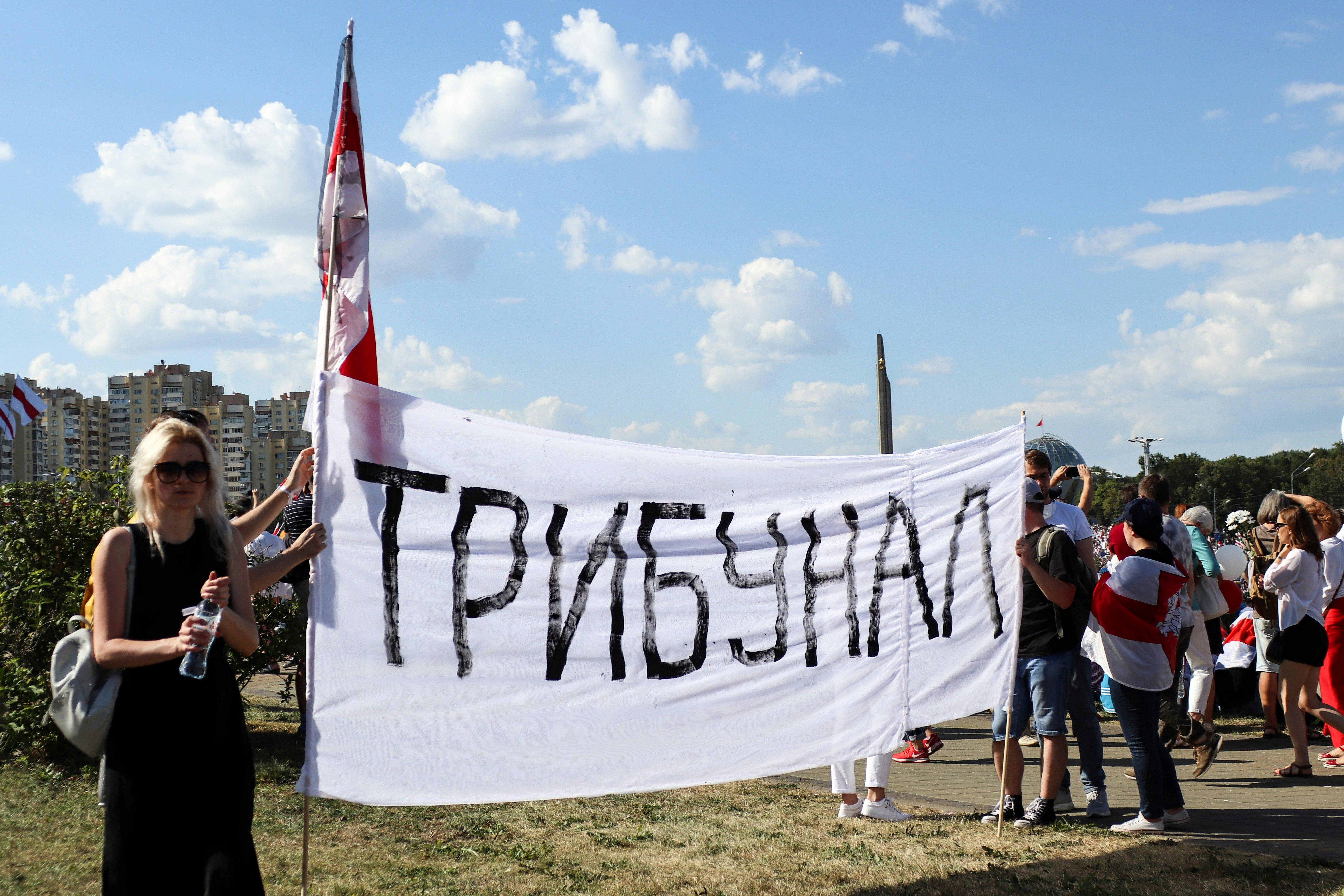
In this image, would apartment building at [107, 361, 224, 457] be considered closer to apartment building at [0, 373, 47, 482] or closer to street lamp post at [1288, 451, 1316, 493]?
apartment building at [0, 373, 47, 482]

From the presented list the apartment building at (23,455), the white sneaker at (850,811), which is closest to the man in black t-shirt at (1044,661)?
the white sneaker at (850,811)

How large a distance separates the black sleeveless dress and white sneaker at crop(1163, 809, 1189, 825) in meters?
4.93

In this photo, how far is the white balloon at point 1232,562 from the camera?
10.0 meters

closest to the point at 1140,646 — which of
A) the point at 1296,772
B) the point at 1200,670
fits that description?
the point at 1296,772

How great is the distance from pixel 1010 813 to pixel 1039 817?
0.17 meters

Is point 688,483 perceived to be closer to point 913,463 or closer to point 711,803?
point 913,463

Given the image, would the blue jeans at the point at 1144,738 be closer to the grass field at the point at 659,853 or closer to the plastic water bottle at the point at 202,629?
the grass field at the point at 659,853

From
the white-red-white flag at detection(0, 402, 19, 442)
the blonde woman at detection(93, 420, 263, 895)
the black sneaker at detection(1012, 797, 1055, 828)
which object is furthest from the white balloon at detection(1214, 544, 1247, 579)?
the white-red-white flag at detection(0, 402, 19, 442)

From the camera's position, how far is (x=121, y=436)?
17838cm

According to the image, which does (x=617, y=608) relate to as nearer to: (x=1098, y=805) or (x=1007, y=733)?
(x=1007, y=733)

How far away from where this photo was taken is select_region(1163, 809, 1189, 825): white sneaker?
6.00 meters

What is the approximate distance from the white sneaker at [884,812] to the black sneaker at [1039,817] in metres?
0.63

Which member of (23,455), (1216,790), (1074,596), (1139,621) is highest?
(23,455)

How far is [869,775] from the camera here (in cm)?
630
